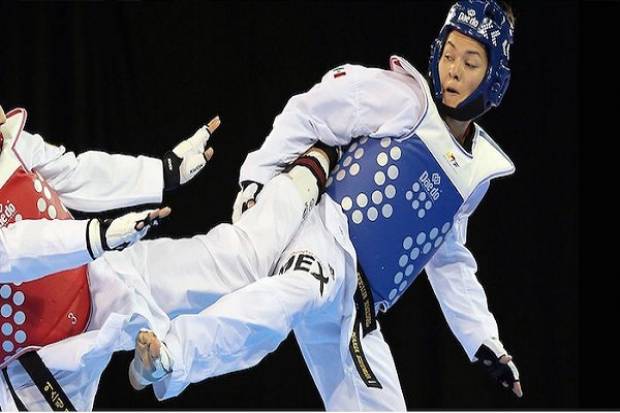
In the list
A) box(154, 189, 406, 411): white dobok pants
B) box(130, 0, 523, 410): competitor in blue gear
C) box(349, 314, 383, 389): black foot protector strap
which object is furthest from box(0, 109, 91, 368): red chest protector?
box(349, 314, 383, 389): black foot protector strap

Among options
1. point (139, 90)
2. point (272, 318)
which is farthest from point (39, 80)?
point (272, 318)

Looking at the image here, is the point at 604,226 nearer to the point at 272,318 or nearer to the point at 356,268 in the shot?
the point at 356,268

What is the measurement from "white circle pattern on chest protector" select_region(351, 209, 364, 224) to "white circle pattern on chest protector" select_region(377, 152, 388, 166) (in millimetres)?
164

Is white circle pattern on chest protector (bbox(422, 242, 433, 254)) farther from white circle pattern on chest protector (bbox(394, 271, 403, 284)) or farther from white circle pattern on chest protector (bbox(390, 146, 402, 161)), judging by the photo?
white circle pattern on chest protector (bbox(390, 146, 402, 161))

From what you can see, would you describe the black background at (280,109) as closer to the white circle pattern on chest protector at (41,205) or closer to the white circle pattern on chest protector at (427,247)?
the white circle pattern on chest protector at (427,247)

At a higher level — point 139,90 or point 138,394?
point 139,90

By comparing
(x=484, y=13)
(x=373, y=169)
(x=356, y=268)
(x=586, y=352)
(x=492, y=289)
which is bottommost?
(x=586, y=352)

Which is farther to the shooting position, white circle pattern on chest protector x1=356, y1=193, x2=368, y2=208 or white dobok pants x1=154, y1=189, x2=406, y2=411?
white circle pattern on chest protector x1=356, y1=193, x2=368, y2=208

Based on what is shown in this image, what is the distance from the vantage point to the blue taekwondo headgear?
137 inches

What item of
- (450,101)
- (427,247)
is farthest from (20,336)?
(450,101)

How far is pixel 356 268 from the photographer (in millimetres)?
3414

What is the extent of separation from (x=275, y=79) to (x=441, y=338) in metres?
1.32

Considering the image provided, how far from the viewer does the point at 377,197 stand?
11.2 feet

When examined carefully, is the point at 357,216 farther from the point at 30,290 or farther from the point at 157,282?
the point at 30,290
